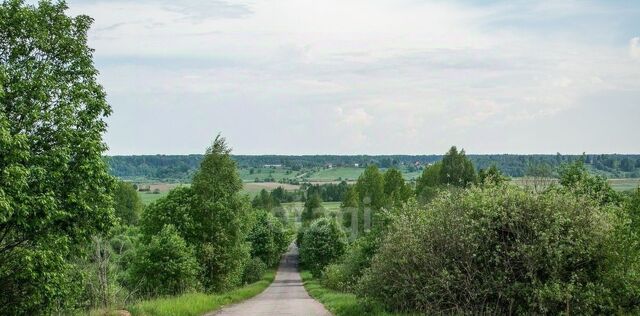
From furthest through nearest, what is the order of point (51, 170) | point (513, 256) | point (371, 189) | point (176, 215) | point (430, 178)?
1. point (430, 178)
2. point (371, 189)
3. point (176, 215)
4. point (51, 170)
5. point (513, 256)

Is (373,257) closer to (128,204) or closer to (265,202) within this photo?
(128,204)

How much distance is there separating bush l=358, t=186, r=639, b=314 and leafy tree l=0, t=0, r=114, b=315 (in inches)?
452

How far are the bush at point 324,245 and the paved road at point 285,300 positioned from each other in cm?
345

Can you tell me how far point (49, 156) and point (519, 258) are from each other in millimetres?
15745

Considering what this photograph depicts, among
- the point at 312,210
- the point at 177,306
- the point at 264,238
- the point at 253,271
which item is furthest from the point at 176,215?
the point at 312,210

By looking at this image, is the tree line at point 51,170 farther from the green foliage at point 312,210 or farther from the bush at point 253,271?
Answer: the green foliage at point 312,210

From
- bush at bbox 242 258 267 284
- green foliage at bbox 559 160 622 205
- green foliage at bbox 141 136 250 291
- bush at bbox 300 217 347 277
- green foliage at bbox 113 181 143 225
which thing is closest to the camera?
green foliage at bbox 559 160 622 205

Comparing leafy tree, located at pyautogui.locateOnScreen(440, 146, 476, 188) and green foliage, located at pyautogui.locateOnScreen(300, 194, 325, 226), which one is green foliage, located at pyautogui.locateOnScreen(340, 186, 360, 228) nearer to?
leafy tree, located at pyautogui.locateOnScreen(440, 146, 476, 188)

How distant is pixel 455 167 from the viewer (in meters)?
111

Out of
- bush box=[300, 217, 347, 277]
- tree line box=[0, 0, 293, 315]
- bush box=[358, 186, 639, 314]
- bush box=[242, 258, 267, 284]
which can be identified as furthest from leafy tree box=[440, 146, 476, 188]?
bush box=[358, 186, 639, 314]

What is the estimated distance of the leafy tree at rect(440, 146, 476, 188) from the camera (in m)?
110

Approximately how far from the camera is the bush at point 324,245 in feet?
309

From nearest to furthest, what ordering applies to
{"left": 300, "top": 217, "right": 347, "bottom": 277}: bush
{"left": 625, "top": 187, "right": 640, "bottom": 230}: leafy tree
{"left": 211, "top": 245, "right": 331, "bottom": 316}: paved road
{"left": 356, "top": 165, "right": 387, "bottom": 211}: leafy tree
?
{"left": 625, "top": 187, "right": 640, "bottom": 230}: leafy tree → {"left": 211, "top": 245, "right": 331, "bottom": 316}: paved road → {"left": 300, "top": 217, "right": 347, "bottom": 277}: bush → {"left": 356, "top": 165, "right": 387, "bottom": 211}: leafy tree

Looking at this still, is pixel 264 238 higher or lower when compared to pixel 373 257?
lower
